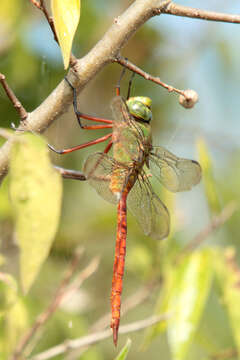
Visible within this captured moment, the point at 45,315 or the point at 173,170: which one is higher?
the point at 173,170

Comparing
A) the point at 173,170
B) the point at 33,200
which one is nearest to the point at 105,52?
the point at 33,200

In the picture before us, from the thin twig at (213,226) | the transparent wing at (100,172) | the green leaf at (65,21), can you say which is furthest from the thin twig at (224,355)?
the green leaf at (65,21)

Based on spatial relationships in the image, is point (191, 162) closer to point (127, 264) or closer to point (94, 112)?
point (127, 264)

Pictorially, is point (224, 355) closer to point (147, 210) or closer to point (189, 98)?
point (147, 210)

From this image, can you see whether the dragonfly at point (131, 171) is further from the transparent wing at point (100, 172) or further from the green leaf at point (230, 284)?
the green leaf at point (230, 284)

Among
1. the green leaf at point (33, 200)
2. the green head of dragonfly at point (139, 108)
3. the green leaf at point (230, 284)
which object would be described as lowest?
the green leaf at point (230, 284)
